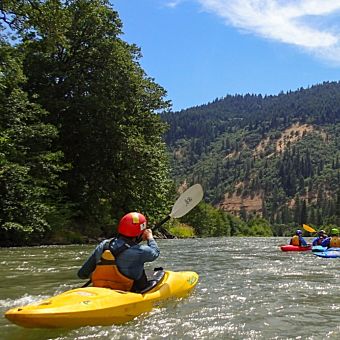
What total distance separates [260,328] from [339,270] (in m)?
6.80

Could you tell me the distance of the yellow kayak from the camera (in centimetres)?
487

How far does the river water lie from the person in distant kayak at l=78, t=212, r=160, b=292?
1.82 ft

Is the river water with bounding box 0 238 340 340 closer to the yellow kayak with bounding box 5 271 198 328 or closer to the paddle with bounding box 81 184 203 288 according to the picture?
the yellow kayak with bounding box 5 271 198 328

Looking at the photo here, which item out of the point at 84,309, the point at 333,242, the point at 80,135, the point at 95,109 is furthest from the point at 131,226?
the point at 80,135

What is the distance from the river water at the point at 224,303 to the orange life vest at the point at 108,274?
59cm

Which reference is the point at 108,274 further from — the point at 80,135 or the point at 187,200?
the point at 80,135

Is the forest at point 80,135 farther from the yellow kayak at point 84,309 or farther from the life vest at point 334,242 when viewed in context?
the yellow kayak at point 84,309

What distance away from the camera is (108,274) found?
6250 millimetres

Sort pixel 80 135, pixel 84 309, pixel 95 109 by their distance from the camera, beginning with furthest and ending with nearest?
pixel 80 135 → pixel 95 109 → pixel 84 309

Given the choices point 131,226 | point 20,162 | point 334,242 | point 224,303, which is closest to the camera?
point 131,226

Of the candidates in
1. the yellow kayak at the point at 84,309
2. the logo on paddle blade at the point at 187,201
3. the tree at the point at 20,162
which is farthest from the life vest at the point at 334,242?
the yellow kayak at the point at 84,309

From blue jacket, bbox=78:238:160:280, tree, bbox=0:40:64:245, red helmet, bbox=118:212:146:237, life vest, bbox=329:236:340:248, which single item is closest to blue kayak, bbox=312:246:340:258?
life vest, bbox=329:236:340:248

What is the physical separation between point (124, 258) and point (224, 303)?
1.74 m

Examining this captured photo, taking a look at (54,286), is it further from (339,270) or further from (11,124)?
(11,124)
